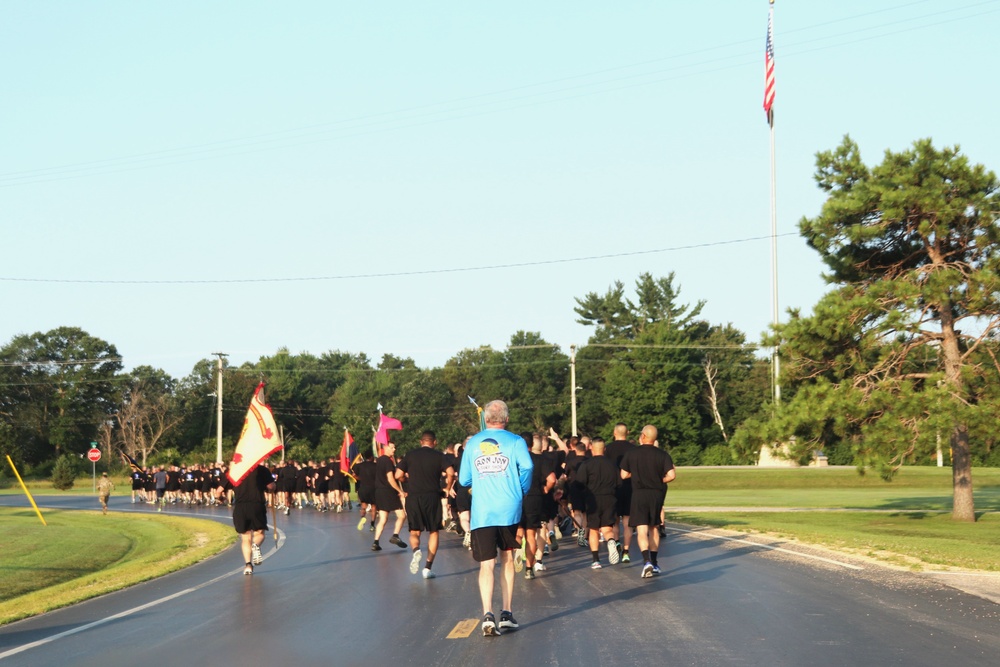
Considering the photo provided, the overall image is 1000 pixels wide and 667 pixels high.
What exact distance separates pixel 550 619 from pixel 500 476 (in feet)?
4.90

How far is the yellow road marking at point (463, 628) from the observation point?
29.7 feet

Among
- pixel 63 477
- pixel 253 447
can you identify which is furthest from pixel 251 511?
pixel 63 477

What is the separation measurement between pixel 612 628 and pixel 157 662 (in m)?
3.60

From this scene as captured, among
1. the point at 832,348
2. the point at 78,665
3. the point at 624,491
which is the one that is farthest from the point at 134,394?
the point at 78,665

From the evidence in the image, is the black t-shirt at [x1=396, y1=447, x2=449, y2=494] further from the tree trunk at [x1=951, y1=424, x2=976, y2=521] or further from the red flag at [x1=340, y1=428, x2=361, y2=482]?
the tree trunk at [x1=951, y1=424, x2=976, y2=521]

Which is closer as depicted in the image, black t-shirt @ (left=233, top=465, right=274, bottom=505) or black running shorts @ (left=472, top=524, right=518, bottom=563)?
black running shorts @ (left=472, top=524, right=518, bottom=563)

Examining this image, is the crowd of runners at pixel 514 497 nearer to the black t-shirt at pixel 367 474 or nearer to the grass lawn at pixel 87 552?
the grass lawn at pixel 87 552

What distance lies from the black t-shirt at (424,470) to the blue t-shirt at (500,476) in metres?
5.90

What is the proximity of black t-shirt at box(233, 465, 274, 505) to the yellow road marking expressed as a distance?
619 cm

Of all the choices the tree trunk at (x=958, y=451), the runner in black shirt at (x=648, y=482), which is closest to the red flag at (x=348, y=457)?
the tree trunk at (x=958, y=451)

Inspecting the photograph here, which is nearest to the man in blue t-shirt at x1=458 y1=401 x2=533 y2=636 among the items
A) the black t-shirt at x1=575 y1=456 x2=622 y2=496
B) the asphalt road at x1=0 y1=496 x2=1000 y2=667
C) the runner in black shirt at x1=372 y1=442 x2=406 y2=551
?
the asphalt road at x1=0 y1=496 x2=1000 y2=667

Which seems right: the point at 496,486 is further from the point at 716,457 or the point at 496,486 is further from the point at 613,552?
the point at 716,457

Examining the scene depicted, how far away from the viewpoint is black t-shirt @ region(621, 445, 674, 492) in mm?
14328

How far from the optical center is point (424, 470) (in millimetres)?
15406
